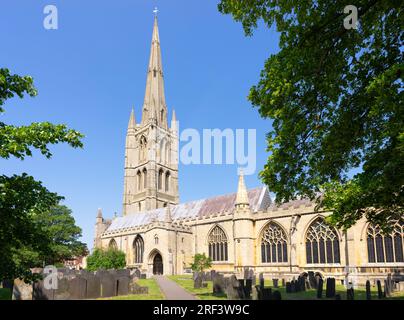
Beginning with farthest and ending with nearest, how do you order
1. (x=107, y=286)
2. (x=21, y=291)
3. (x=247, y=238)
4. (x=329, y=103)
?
(x=247, y=238) < (x=107, y=286) < (x=21, y=291) < (x=329, y=103)

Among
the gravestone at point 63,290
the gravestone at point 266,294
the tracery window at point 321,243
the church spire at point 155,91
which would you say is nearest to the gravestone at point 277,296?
the gravestone at point 266,294

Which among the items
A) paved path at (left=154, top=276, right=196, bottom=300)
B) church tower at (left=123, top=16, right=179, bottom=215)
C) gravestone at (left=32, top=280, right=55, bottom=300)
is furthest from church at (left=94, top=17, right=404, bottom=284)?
gravestone at (left=32, top=280, right=55, bottom=300)

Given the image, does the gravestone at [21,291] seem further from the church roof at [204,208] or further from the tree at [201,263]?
the church roof at [204,208]

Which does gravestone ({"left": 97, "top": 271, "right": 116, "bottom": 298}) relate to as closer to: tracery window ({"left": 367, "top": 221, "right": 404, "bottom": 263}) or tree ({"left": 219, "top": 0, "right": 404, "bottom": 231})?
tree ({"left": 219, "top": 0, "right": 404, "bottom": 231})

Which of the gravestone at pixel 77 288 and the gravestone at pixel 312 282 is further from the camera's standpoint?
the gravestone at pixel 312 282

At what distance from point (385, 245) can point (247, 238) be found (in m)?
11.5

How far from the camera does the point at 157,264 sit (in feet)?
119

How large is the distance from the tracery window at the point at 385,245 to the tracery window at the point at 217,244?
1405 centimetres

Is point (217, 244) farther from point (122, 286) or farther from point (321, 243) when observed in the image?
point (122, 286)

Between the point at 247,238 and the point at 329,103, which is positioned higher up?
the point at 329,103

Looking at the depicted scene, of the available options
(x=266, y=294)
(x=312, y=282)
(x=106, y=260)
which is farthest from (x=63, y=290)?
(x=106, y=260)

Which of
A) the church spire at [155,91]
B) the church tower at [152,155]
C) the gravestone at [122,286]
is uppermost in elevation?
the church spire at [155,91]

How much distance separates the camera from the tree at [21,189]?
6.71 meters

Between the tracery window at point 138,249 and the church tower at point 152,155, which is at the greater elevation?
the church tower at point 152,155
